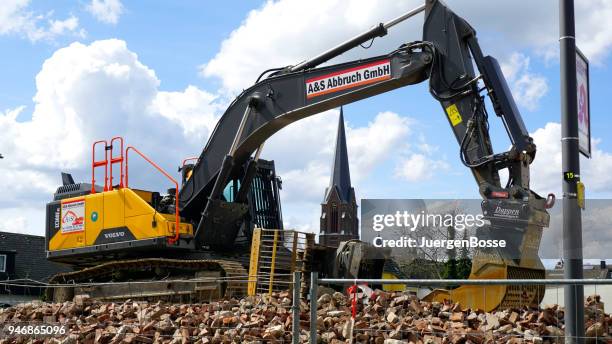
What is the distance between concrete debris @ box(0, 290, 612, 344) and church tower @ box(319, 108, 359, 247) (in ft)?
206

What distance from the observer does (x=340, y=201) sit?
79.1 m

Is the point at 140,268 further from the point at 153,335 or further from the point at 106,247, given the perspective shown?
the point at 153,335

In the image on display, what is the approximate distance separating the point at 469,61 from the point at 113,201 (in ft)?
23.5

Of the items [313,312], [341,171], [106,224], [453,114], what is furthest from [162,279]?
[341,171]

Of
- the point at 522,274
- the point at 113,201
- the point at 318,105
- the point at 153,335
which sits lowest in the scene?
the point at 153,335

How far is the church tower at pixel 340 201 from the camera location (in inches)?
3046

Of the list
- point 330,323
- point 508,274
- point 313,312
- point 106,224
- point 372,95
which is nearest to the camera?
point 313,312

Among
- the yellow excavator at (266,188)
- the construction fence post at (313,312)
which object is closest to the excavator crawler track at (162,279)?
the yellow excavator at (266,188)

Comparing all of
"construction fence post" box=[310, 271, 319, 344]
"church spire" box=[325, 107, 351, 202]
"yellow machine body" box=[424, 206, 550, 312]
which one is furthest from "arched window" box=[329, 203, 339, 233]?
"construction fence post" box=[310, 271, 319, 344]

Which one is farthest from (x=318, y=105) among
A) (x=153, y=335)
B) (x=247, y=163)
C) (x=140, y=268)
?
(x=153, y=335)

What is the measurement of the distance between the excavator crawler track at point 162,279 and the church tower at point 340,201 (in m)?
58.4

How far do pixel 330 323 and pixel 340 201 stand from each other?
69.8m

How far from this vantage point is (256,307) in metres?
10.8

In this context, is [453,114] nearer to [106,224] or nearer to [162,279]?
[162,279]
